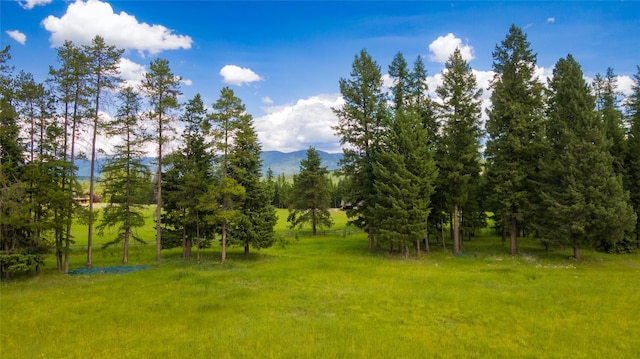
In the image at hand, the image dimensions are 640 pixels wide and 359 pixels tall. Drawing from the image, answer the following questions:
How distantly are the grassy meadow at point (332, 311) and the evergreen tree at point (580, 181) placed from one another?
8.79 feet

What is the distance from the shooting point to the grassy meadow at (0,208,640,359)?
40.4 ft

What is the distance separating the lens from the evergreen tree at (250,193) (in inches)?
1147

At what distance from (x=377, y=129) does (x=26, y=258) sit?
29369 millimetres

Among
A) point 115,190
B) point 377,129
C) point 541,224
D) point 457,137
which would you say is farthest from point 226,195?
point 541,224

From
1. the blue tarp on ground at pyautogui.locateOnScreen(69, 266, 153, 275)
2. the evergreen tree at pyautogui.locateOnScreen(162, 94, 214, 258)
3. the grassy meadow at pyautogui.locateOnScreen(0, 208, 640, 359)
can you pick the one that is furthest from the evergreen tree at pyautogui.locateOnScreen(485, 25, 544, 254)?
the blue tarp on ground at pyautogui.locateOnScreen(69, 266, 153, 275)

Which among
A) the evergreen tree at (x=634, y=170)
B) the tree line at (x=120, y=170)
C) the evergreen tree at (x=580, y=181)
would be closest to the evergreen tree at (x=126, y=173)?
the tree line at (x=120, y=170)

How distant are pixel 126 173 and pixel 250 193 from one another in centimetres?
1006

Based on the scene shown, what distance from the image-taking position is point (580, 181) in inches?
1078

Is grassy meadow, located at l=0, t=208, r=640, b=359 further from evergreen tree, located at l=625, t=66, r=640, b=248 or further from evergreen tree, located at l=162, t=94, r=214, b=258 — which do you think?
evergreen tree, located at l=625, t=66, r=640, b=248

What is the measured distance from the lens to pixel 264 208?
31.1 meters

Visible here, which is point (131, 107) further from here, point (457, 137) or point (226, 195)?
point (457, 137)

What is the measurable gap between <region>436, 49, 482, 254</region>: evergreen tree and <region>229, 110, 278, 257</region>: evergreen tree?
1637 cm

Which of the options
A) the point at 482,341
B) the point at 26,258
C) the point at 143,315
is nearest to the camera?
the point at 482,341

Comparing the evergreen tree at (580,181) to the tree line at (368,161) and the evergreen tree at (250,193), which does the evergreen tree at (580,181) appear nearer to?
the tree line at (368,161)
